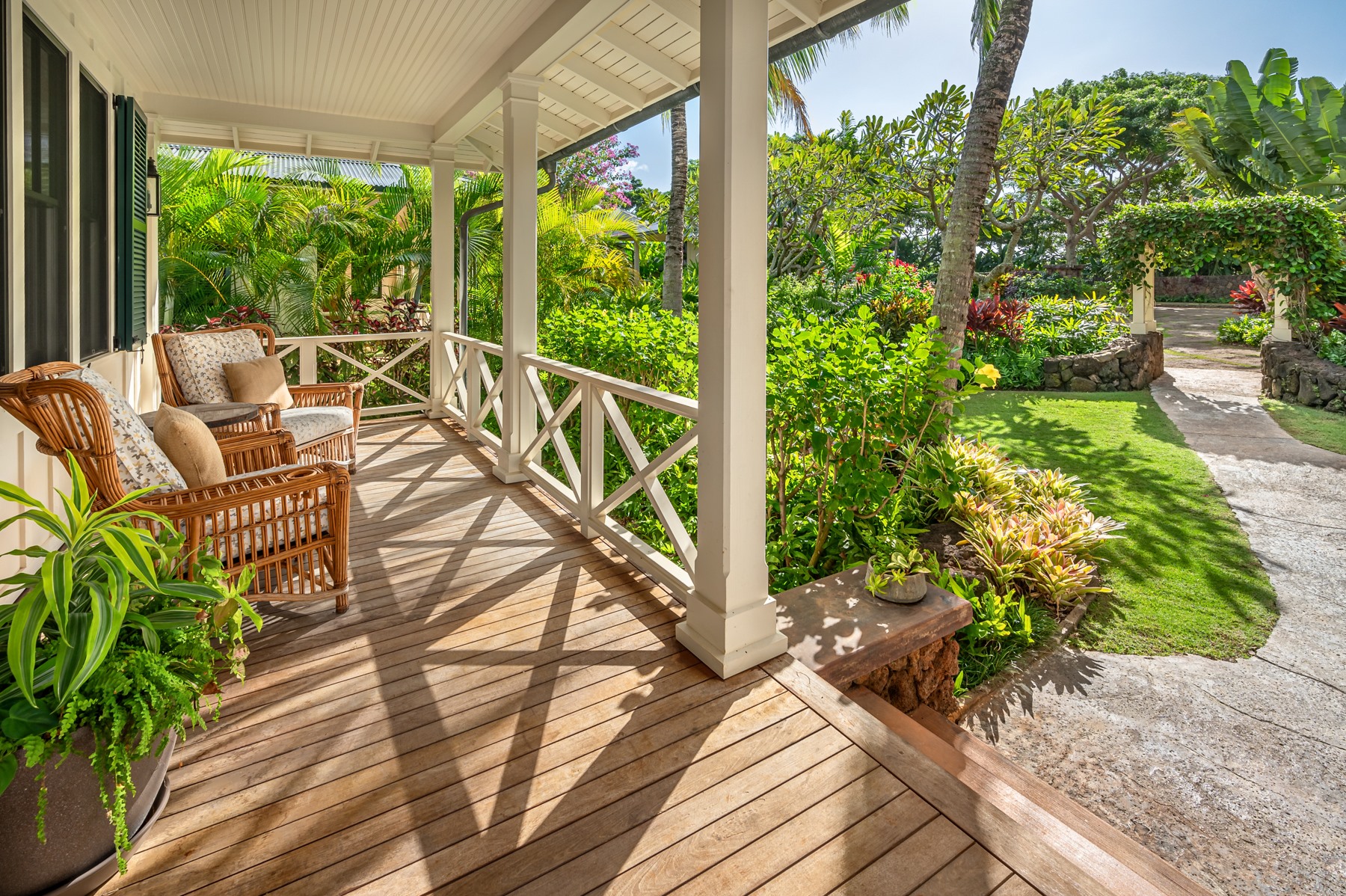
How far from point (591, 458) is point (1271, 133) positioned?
12.0 meters

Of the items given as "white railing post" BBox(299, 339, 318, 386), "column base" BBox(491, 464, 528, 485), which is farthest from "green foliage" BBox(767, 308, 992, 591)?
"white railing post" BBox(299, 339, 318, 386)

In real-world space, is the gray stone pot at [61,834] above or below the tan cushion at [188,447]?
below

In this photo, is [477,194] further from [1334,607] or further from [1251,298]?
[1251,298]

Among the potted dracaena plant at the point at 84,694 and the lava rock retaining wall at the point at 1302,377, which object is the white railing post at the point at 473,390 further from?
the lava rock retaining wall at the point at 1302,377

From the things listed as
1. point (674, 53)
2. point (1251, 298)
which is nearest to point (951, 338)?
point (674, 53)

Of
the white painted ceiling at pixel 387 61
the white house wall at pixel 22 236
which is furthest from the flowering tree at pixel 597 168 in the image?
the white house wall at pixel 22 236

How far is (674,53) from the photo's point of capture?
13.2 feet

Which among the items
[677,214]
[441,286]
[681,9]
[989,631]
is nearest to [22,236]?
[681,9]

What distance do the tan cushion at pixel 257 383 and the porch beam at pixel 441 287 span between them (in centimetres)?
219

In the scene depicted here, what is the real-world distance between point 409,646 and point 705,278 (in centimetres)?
165

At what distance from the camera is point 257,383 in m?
4.67

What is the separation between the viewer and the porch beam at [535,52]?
3357 mm

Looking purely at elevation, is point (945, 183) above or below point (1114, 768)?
above

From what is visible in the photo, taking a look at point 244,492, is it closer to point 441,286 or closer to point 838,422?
point 838,422
